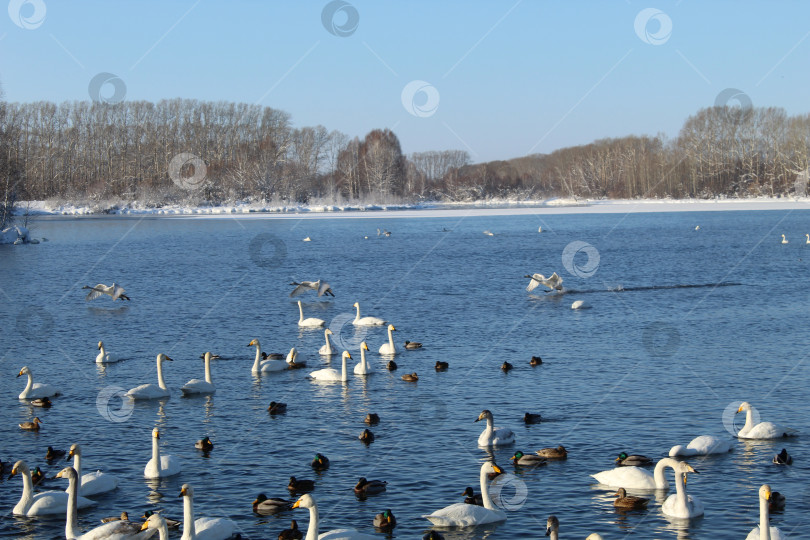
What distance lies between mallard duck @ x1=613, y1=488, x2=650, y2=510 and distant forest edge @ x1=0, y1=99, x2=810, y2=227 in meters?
97.0

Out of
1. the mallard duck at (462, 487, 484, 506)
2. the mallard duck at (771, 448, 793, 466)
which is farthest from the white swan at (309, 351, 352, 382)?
the mallard duck at (771, 448, 793, 466)

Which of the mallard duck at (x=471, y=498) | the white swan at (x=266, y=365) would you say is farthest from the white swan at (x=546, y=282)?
the mallard duck at (x=471, y=498)

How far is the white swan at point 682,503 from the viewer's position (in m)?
11.1

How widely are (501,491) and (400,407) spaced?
460cm

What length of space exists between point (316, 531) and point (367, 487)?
6.78 ft

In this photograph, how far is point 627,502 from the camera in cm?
1151

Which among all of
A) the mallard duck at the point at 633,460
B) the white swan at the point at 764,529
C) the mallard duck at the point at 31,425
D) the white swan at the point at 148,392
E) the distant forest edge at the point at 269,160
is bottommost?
the white swan at the point at 764,529

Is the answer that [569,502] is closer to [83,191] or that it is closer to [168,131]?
[83,191]

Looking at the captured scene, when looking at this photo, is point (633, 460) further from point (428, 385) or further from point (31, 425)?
point (31, 425)

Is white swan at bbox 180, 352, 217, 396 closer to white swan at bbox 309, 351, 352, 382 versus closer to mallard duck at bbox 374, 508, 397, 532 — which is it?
white swan at bbox 309, 351, 352, 382

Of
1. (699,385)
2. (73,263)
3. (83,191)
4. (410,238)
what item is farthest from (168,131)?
(699,385)

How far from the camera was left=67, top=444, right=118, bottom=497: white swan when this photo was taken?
1198 cm

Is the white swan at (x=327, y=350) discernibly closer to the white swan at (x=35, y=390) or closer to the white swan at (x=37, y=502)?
the white swan at (x=35, y=390)

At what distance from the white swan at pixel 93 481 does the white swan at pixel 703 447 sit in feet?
26.1
